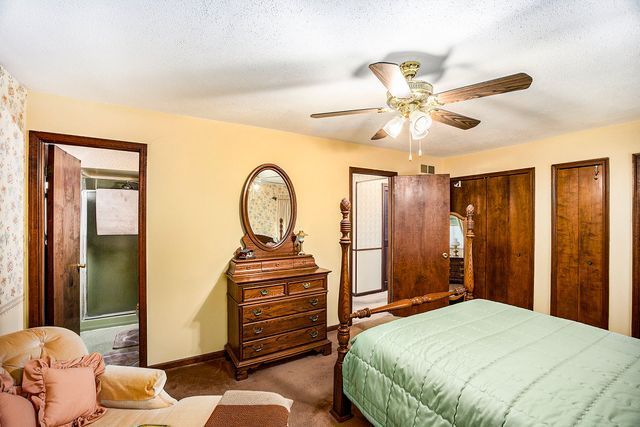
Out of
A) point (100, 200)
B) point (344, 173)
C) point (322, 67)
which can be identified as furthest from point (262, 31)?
point (100, 200)

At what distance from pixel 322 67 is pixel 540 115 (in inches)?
89.6

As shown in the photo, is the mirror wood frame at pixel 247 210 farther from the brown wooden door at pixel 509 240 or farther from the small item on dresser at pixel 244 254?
the brown wooden door at pixel 509 240

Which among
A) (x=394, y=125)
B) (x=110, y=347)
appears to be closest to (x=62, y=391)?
(x=110, y=347)

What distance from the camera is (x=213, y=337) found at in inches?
113

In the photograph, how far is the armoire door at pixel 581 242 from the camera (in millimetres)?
3090

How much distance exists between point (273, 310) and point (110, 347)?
1975mm

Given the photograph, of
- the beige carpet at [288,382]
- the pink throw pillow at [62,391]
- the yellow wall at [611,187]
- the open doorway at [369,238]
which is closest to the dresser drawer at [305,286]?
the beige carpet at [288,382]

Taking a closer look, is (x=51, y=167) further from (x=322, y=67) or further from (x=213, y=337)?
(x=322, y=67)

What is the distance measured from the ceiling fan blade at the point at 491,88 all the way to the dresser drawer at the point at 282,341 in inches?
91.8

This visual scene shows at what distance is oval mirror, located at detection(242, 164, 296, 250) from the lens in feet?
9.98

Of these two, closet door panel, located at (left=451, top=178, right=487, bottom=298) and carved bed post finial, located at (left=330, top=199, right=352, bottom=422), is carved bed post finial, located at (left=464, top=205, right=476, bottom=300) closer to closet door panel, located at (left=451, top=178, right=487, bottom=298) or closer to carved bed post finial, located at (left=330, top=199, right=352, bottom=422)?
carved bed post finial, located at (left=330, top=199, right=352, bottom=422)

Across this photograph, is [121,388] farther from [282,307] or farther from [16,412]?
[282,307]

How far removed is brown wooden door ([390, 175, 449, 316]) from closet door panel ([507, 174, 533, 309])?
857mm

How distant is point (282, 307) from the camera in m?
2.71
